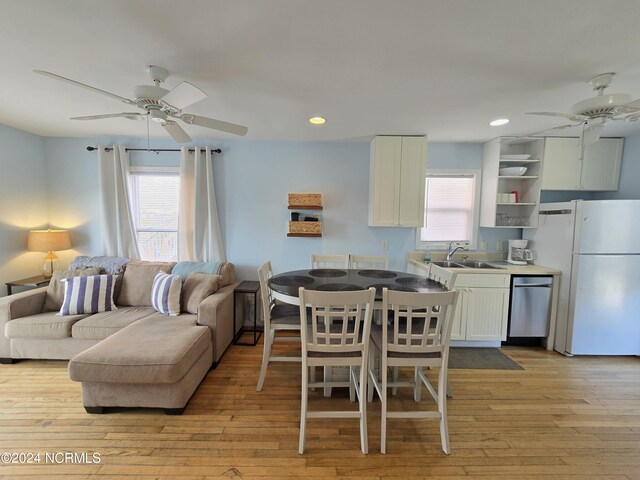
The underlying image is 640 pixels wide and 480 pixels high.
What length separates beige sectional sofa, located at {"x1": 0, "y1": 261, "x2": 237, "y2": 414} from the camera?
6.36ft

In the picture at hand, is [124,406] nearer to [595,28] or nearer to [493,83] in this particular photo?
[493,83]

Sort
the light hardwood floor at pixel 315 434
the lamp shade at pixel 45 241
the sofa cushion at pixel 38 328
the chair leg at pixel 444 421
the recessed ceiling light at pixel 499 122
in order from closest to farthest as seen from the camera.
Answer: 1. the light hardwood floor at pixel 315 434
2. the chair leg at pixel 444 421
3. the sofa cushion at pixel 38 328
4. the recessed ceiling light at pixel 499 122
5. the lamp shade at pixel 45 241

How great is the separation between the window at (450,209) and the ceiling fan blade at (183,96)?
2911mm

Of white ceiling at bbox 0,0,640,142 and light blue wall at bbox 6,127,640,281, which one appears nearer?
white ceiling at bbox 0,0,640,142

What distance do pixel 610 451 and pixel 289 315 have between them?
2.40 m

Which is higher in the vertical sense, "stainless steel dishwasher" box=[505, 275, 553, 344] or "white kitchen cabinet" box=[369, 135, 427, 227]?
"white kitchen cabinet" box=[369, 135, 427, 227]

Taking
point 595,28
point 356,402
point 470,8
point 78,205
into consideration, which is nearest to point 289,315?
point 356,402

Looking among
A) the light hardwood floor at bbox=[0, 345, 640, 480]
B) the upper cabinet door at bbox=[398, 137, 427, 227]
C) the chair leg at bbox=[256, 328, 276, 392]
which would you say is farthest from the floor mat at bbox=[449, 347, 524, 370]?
the chair leg at bbox=[256, 328, 276, 392]

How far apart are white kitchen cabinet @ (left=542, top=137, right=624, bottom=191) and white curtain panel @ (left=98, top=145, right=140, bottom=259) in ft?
17.1

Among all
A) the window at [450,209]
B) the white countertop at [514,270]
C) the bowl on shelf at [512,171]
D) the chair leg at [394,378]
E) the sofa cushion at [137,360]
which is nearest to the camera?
the sofa cushion at [137,360]

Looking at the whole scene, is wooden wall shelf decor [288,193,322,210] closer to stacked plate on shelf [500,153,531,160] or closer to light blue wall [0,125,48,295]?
stacked plate on shelf [500,153,531,160]

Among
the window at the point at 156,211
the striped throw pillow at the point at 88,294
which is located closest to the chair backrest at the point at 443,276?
the window at the point at 156,211

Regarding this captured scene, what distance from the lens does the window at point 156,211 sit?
3592 millimetres

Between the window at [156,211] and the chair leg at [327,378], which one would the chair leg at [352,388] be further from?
the window at [156,211]
